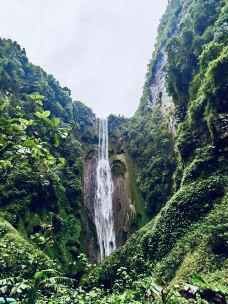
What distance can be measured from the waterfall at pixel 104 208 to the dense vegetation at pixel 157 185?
4.61 ft

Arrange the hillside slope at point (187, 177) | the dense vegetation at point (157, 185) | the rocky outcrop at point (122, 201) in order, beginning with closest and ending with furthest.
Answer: the dense vegetation at point (157, 185), the hillside slope at point (187, 177), the rocky outcrop at point (122, 201)

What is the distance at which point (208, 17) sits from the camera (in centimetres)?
A: 2241

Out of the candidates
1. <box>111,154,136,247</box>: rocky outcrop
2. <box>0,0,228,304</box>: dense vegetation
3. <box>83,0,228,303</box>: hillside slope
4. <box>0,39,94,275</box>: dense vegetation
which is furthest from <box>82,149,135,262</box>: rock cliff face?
<box>83,0,228,303</box>: hillside slope

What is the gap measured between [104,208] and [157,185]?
4706 mm

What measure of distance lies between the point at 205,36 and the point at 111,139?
16751 mm

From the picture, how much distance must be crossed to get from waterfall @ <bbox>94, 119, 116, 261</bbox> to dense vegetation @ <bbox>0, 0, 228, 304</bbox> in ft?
4.61

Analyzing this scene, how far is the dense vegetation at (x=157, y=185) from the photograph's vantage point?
25.9 feet

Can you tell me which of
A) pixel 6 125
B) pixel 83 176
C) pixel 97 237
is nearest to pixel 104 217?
pixel 97 237

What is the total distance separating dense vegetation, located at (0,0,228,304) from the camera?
789cm

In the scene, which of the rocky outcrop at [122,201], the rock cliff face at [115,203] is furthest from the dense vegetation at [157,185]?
the rock cliff face at [115,203]

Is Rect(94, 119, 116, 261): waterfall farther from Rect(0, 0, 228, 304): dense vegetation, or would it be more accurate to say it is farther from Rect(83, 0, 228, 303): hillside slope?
Rect(83, 0, 228, 303): hillside slope

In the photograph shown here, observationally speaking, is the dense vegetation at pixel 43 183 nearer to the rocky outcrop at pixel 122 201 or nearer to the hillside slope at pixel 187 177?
the rocky outcrop at pixel 122 201

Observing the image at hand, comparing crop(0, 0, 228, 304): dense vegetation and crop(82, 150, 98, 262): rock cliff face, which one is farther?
crop(82, 150, 98, 262): rock cliff face

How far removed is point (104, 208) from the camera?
24.2 m
